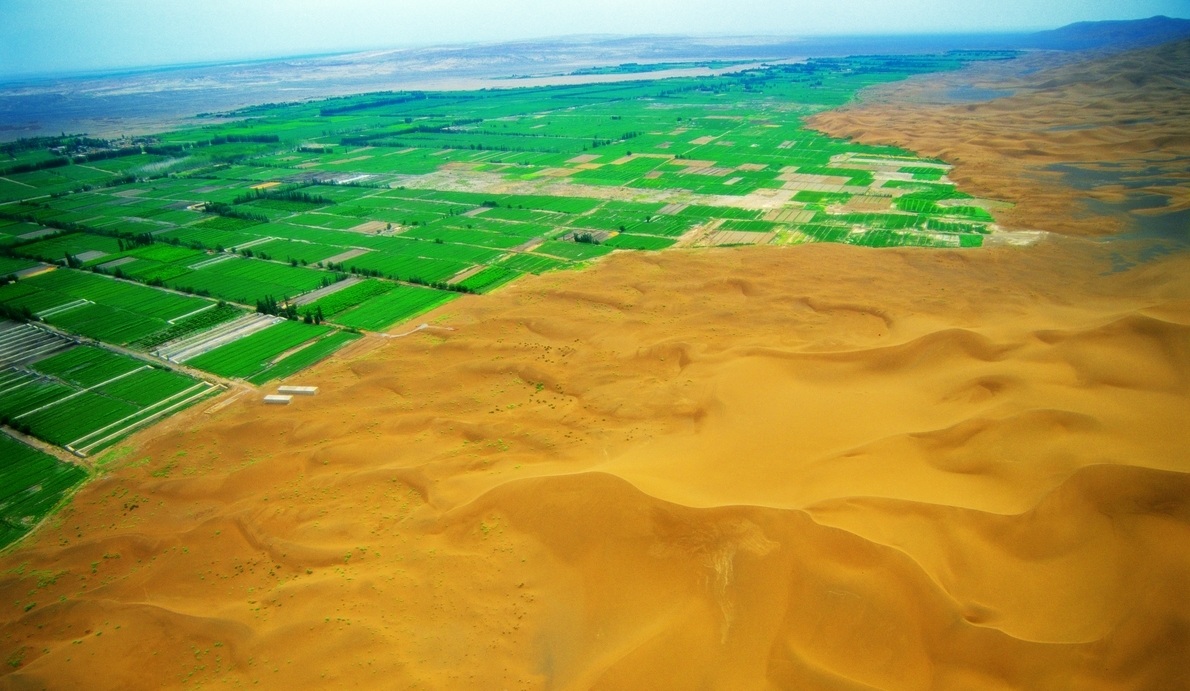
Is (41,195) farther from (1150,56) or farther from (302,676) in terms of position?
(1150,56)

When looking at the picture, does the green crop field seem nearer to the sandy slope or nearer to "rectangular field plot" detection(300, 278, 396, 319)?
"rectangular field plot" detection(300, 278, 396, 319)

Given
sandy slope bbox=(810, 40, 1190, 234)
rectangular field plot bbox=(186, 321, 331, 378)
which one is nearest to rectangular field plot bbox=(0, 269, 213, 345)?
rectangular field plot bbox=(186, 321, 331, 378)

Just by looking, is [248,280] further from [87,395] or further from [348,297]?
[87,395]

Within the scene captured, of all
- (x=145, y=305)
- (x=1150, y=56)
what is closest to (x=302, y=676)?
(x=145, y=305)

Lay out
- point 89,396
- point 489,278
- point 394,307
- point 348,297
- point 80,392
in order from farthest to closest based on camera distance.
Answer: point 489,278, point 348,297, point 394,307, point 80,392, point 89,396

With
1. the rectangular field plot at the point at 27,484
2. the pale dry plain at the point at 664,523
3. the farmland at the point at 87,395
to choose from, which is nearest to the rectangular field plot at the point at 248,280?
the farmland at the point at 87,395

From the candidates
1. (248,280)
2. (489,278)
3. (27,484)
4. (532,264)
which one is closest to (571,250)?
(532,264)
